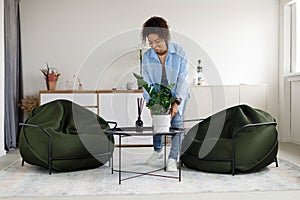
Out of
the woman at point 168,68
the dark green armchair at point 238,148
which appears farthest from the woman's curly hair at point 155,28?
the dark green armchair at point 238,148

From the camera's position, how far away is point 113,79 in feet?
19.4

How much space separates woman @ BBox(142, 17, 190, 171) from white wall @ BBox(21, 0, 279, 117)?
2.28 meters

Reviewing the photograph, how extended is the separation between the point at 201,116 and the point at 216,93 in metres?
0.41

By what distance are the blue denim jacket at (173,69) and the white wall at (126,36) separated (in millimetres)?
2265

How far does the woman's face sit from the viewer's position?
3.56 m

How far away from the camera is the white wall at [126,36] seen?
5918mm

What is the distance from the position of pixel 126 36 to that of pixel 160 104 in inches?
113

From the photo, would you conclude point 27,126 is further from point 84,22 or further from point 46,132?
point 84,22

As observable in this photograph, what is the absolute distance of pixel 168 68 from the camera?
12.1 ft

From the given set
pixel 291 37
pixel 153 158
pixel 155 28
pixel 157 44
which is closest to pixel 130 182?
pixel 153 158

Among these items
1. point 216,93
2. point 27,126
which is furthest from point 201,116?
point 27,126

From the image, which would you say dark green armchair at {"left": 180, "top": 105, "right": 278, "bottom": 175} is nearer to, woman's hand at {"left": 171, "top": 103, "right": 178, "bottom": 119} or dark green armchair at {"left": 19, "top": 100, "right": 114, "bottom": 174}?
woman's hand at {"left": 171, "top": 103, "right": 178, "bottom": 119}

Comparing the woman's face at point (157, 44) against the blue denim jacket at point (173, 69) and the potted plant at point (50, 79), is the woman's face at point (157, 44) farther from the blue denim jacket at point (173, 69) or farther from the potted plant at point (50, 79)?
the potted plant at point (50, 79)

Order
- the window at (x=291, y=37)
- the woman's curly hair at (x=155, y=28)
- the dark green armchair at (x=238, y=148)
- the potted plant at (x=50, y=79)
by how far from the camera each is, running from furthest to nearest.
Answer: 1. the window at (x=291, y=37)
2. the potted plant at (x=50, y=79)
3. the woman's curly hair at (x=155, y=28)
4. the dark green armchair at (x=238, y=148)
